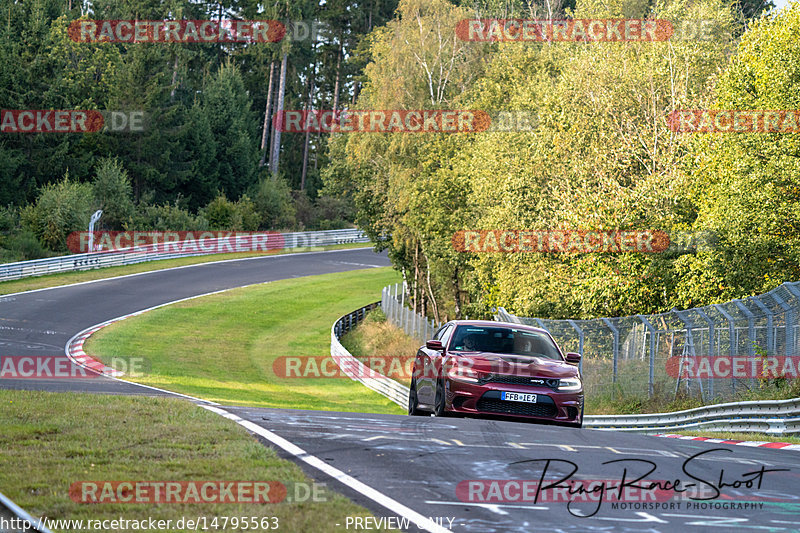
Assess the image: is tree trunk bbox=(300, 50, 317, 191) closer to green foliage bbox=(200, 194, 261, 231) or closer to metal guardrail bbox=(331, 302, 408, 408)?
green foliage bbox=(200, 194, 261, 231)

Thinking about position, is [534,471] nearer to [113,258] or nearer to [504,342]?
[504,342]

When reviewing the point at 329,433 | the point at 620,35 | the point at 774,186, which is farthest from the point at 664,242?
the point at 329,433

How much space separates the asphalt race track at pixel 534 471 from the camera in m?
6.54

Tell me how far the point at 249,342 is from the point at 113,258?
16613 mm

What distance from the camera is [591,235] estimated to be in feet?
92.8

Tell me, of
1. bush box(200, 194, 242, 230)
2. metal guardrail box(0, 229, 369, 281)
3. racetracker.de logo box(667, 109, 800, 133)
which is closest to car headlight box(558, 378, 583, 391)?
racetracker.de logo box(667, 109, 800, 133)

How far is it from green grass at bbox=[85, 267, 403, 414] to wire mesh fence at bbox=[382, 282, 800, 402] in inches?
356

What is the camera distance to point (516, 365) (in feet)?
41.4

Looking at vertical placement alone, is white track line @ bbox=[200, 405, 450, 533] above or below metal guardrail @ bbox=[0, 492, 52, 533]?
below

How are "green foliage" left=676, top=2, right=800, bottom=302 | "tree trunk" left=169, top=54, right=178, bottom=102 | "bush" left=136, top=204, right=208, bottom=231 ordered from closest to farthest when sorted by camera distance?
"green foliage" left=676, top=2, right=800, bottom=302 < "bush" left=136, top=204, right=208, bottom=231 < "tree trunk" left=169, top=54, right=178, bottom=102

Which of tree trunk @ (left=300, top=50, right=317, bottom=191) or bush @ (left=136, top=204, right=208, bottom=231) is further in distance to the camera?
tree trunk @ (left=300, top=50, right=317, bottom=191)

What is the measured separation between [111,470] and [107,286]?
4398 centimetres

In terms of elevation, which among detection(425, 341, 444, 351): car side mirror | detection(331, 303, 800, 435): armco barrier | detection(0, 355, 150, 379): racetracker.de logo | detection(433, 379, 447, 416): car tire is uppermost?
detection(425, 341, 444, 351): car side mirror

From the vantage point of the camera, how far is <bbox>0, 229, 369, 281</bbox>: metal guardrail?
1925 inches
